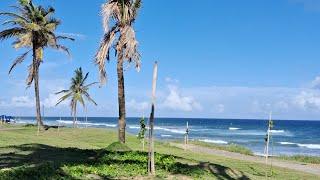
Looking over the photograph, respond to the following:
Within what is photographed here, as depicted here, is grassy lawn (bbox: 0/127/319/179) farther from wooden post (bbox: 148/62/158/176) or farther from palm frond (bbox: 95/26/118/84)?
palm frond (bbox: 95/26/118/84)

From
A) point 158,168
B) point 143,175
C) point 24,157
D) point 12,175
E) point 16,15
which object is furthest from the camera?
point 16,15

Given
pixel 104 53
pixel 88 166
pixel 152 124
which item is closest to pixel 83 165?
pixel 88 166

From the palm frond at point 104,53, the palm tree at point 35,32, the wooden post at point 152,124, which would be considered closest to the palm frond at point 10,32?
the palm tree at point 35,32

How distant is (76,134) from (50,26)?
11.4 m

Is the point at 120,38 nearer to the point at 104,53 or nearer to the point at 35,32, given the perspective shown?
the point at 104,53

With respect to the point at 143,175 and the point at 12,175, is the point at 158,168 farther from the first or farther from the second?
the point at 12,175

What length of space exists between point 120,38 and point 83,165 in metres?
9.38

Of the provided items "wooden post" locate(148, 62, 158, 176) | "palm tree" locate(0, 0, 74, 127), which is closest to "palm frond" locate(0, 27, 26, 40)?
"palm tree" locate(0, 0, 74, 127)

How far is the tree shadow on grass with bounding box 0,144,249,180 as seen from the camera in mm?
17519

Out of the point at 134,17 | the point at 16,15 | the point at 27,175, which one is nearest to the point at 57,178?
the point at 27,175

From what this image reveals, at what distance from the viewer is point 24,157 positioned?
2302 centimetres

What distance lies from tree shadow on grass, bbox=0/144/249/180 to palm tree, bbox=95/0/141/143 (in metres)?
4.30

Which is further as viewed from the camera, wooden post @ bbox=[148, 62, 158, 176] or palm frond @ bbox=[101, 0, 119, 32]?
palm frond @ bbox=[101, 0, 119, 32]

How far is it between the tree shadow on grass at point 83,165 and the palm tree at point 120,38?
169 inches
